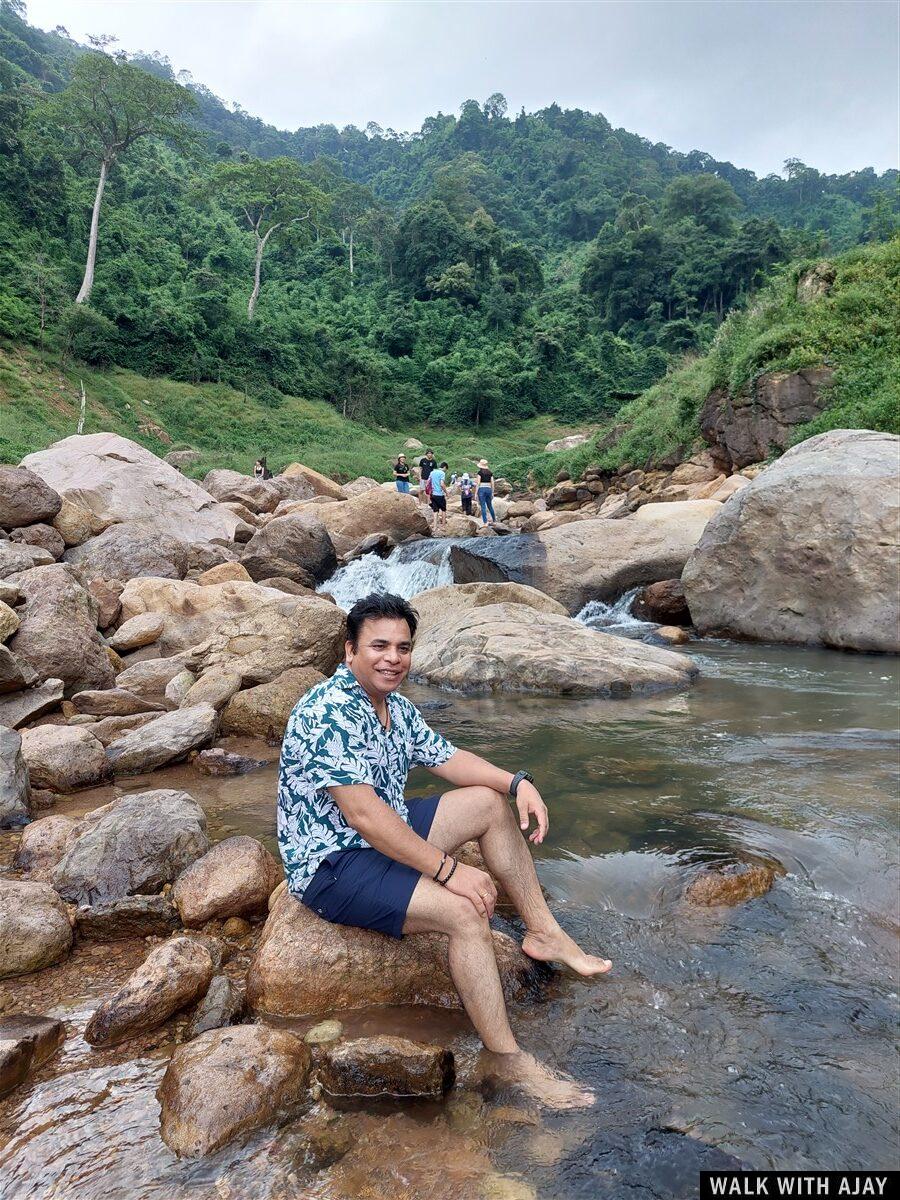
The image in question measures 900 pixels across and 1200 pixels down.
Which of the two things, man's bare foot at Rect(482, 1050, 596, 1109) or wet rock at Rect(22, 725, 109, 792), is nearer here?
man's bare foot at Rect(482, 1050, 596, 1109)

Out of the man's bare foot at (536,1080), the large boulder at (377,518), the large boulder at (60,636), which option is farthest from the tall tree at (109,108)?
the man's bare foot at (536,1080)

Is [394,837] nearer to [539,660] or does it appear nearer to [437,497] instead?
[539,660]

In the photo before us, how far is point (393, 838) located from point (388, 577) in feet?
39.1

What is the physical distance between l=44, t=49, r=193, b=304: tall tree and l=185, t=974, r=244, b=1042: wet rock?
36.0 m

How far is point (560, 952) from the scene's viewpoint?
3.14 m

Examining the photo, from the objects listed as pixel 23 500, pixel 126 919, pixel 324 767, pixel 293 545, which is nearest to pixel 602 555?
pixel 293 545

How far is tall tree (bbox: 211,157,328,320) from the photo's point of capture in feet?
144

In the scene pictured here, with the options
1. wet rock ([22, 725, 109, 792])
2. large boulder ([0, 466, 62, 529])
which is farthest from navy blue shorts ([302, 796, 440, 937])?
A: large boulder ([0, 466, 62, 529])

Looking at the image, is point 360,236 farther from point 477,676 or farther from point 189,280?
point 477,676

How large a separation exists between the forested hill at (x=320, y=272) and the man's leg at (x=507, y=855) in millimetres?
23379

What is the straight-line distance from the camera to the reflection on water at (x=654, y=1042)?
2.16 m

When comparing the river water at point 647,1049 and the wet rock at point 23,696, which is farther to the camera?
the wet rock at point 23,696

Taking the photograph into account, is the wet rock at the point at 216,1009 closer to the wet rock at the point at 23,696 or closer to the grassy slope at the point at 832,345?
the wet rock at the point at 23,696

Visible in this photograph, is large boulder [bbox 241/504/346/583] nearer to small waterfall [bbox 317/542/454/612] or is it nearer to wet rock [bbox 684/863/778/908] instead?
small waterfall [bbox 317/542/454/612]
